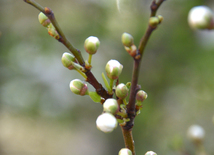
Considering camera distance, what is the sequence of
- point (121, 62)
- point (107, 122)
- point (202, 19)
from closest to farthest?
point (202, 19) → point (107, 122) → point (121, 62)

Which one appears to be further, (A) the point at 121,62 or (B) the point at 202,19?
(A) the point at 121,62

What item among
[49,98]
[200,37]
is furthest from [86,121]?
[200,37]

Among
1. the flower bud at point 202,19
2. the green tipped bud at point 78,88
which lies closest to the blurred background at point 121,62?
the green tipped bud at point 78,88

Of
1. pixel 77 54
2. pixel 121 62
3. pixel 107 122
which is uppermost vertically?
pixel 121 62

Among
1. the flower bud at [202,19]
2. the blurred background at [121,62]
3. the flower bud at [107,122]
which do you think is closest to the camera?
the flower bud at [202,19]

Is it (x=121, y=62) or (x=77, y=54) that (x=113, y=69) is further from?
(x=121, y=62)

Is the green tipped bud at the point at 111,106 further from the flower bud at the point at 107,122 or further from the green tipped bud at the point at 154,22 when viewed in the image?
the green tipped bud at the point at 154,22

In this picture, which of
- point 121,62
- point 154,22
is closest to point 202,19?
point 154,22

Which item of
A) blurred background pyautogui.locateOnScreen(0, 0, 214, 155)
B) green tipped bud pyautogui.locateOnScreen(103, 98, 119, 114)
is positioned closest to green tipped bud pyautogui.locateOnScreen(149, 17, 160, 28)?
green tipped bud pyautogui.locateOnScreen(103, 98, 119, 114)
